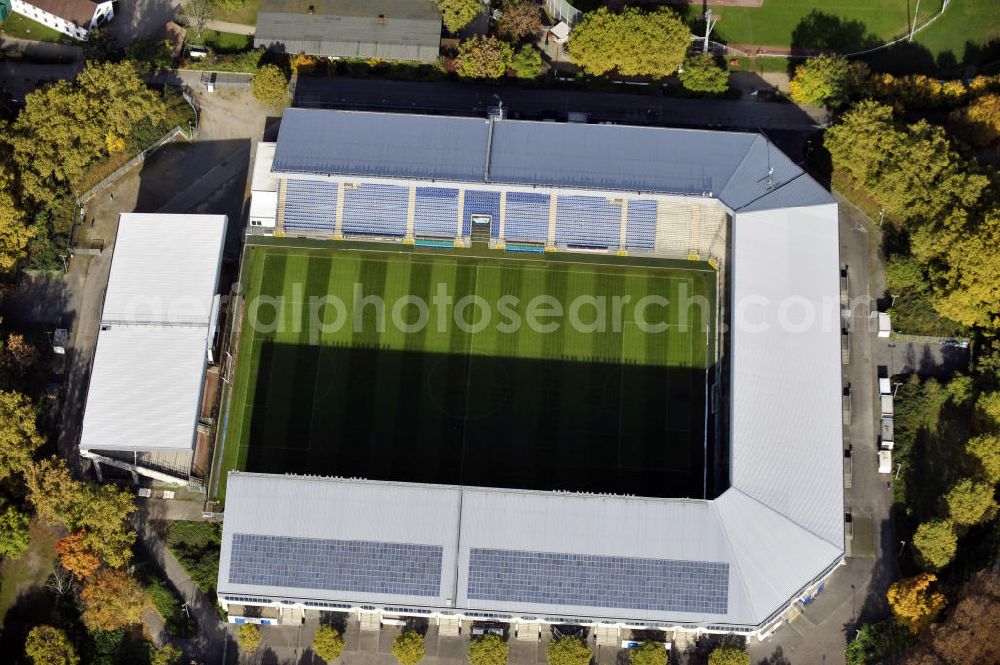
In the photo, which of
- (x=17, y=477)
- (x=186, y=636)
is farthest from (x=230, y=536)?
(x=17, y=477)

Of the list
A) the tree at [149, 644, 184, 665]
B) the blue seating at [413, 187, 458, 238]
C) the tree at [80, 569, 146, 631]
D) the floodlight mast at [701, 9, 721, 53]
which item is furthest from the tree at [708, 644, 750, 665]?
the floodlight mast at [701, 9, 721, 53]

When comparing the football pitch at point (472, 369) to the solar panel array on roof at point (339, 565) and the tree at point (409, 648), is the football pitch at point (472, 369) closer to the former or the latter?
the solar panel array on roof at point (339, 565)

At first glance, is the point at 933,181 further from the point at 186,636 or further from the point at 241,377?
the point at 186,636

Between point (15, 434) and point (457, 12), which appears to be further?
point (457, 12)

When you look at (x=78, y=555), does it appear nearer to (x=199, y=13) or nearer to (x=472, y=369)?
(x=472, y=369)

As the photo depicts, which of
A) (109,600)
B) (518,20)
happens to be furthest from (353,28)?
(109,600)

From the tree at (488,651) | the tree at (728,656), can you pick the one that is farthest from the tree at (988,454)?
the tree at (488,651)

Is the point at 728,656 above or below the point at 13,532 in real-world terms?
below
